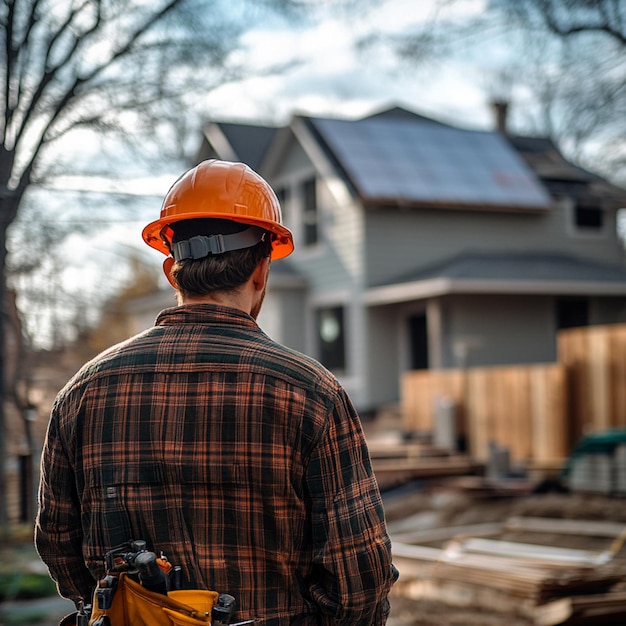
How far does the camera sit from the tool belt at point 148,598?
212cm

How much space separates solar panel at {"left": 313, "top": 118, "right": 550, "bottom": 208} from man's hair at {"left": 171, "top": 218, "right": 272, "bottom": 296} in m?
17.0

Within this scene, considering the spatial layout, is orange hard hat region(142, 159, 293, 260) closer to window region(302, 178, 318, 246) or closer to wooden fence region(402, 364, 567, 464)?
wooden fence region(402, 364, 567, 464)

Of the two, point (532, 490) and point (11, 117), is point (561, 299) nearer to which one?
point (532, 490)

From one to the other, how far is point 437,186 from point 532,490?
9409 millimetres

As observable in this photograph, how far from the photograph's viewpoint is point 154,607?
7.02 ft

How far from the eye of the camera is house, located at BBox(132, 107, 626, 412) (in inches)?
770

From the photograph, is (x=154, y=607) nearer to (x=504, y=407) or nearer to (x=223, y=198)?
(x=223, y=198)

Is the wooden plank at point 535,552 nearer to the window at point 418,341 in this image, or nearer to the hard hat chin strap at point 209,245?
the hard hat chin strap at point 209,245

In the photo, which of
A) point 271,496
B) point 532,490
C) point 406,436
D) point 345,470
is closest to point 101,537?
point 271,496

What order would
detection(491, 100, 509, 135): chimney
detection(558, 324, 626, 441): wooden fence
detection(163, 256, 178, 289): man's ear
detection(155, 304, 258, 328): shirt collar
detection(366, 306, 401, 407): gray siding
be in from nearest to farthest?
detection(155, 304, 258, 328): shirt collar
detection(163, 256, 178, 289): man's ear
detection(558, 324, 626, 441): wooden fence
detection(366, 306, 401, 407): gray siding
detection(491, 100, 509, 135): chimney

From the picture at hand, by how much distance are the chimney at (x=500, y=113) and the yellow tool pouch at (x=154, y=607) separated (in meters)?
24.2

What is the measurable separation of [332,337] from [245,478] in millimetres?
18982

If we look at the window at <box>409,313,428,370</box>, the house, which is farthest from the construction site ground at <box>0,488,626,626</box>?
the window at <box>409,313,428,370</box>

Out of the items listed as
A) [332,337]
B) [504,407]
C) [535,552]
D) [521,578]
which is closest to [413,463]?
[504,407]
